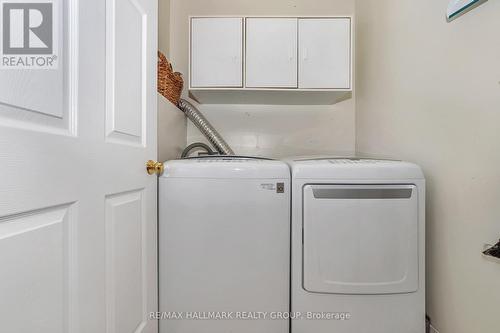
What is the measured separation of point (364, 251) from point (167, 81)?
1278mm

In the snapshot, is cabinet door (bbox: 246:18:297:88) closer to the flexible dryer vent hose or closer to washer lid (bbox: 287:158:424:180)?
the flexible dryer vent hose

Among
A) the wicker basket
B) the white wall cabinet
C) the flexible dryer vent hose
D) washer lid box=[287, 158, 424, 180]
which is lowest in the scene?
washer lid box=[287, 158, 424, 180]

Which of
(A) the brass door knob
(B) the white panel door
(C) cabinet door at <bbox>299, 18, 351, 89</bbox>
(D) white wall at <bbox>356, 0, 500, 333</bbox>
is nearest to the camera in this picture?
(B) the white panel door

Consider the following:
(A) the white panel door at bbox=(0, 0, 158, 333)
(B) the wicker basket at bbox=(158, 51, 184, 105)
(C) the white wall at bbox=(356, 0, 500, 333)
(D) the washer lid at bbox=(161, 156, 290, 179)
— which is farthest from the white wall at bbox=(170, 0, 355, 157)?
(A) the white panel door at bbox=(0, 0, 158, 333)

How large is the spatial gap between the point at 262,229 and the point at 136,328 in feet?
1.86

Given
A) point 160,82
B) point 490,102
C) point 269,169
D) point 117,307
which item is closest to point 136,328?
point 117,307

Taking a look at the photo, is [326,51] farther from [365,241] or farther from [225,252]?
[225,252]

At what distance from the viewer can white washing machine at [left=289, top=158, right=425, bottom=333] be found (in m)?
0.94

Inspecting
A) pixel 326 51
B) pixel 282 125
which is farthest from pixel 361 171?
pixel 282 125

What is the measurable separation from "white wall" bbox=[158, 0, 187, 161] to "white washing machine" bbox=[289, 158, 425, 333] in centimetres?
79

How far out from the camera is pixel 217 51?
1395 mm

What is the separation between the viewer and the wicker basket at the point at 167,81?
48.9 inches

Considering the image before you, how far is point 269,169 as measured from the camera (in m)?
0.99

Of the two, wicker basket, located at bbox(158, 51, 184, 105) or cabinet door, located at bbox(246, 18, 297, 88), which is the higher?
cabinet door, located at bbox(246, 18, 297, 88)
